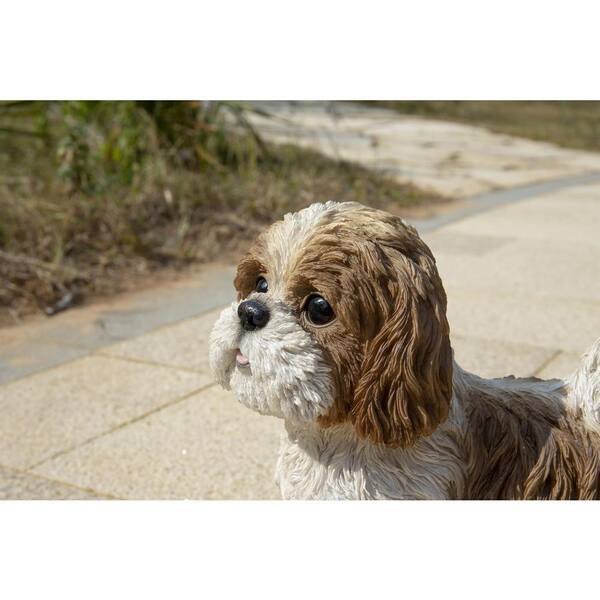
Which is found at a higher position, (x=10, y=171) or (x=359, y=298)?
(x=359, y=298)

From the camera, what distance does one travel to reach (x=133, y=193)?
7.61m

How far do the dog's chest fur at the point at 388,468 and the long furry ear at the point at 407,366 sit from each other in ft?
0.45

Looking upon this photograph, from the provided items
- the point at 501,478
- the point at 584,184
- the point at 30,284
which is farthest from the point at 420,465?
the point at 584,184

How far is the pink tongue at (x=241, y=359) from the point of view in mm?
2309

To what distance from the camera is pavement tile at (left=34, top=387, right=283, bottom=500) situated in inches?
143

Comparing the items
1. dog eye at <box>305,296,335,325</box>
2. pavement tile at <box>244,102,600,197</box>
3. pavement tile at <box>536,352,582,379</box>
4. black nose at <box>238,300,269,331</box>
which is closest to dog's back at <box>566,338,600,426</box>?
dog eye at <box>305,296,335,325</box>

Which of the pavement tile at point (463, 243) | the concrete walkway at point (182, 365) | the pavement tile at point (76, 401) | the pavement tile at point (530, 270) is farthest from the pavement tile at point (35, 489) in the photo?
the pavement tile at point (463, 243)

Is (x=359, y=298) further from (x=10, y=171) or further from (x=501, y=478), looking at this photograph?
(x=10, y=171)

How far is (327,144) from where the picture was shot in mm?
11672

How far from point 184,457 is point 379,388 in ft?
6.16

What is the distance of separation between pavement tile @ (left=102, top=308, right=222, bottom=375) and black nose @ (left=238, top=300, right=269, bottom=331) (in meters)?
2.68

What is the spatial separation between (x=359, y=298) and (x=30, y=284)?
176 inches

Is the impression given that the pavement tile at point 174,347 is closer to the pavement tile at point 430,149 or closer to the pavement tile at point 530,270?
the pavement tile at point 530,270

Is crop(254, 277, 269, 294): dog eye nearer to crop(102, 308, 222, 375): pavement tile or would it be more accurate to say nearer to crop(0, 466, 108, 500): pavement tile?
crop(0, 466, 108, 500): pavement tile
